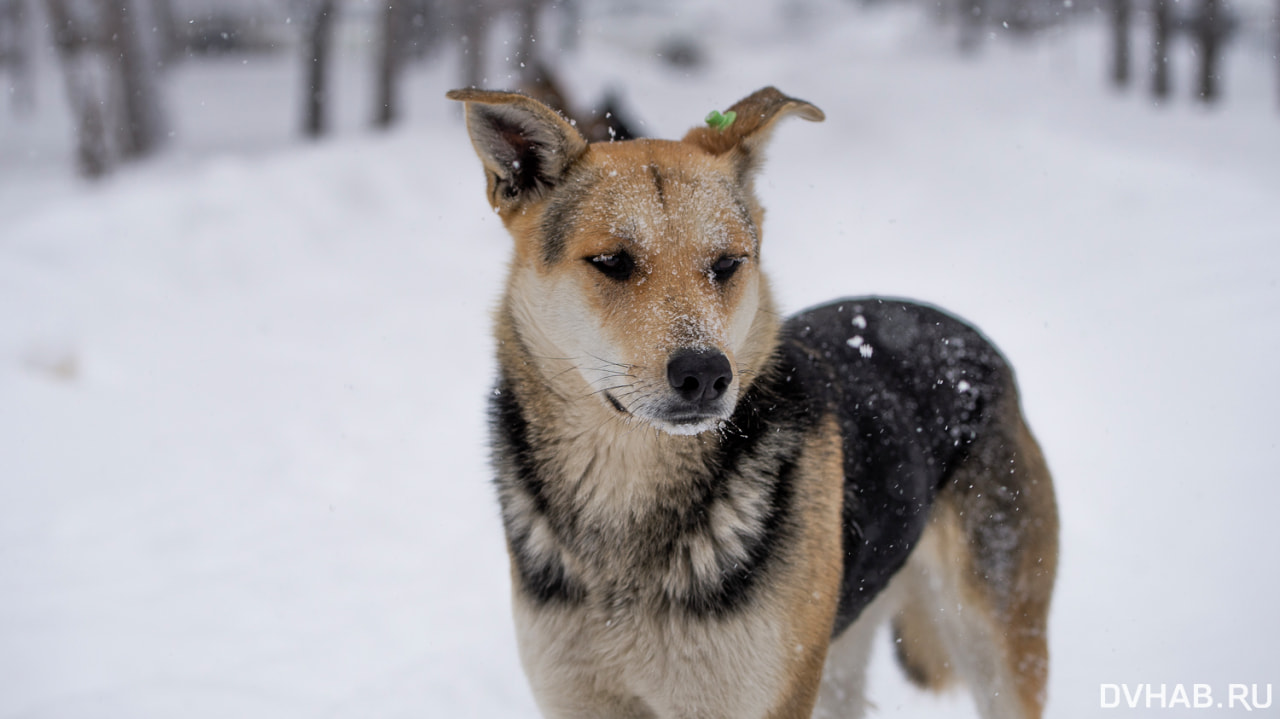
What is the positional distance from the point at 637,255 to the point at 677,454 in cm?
60

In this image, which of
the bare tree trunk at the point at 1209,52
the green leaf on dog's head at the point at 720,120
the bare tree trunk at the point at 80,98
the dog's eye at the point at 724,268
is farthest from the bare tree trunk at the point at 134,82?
the bare tree trunk at the point at 1209,52

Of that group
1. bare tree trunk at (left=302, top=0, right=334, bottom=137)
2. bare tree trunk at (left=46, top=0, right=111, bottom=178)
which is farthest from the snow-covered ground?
bare tree trunk at (left=302, top=0, right=334, bottom=137)

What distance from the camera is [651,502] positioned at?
2.61 meters

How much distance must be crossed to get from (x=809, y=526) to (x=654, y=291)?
0.83m

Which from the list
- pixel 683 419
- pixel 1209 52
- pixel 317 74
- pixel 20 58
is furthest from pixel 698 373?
pixel 20 58

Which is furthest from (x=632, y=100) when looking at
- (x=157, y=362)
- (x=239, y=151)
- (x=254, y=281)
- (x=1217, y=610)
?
(x=1217, y=610)

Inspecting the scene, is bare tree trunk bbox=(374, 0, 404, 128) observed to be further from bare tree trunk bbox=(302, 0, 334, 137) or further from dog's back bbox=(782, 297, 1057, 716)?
dog's back bbox=(782, 297, 1057, 716)

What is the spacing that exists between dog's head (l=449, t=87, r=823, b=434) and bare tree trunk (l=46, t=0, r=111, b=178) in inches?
514

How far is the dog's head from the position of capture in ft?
7.42

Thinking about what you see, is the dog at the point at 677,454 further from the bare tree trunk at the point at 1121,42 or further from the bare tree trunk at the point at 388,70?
the bare tree trunk at the point at 1121,42

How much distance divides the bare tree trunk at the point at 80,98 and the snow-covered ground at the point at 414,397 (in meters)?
0.56

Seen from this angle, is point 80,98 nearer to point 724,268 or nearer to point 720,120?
point 720,120

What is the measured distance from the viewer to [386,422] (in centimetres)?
665

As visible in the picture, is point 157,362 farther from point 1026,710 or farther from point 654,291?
point 1026,710
